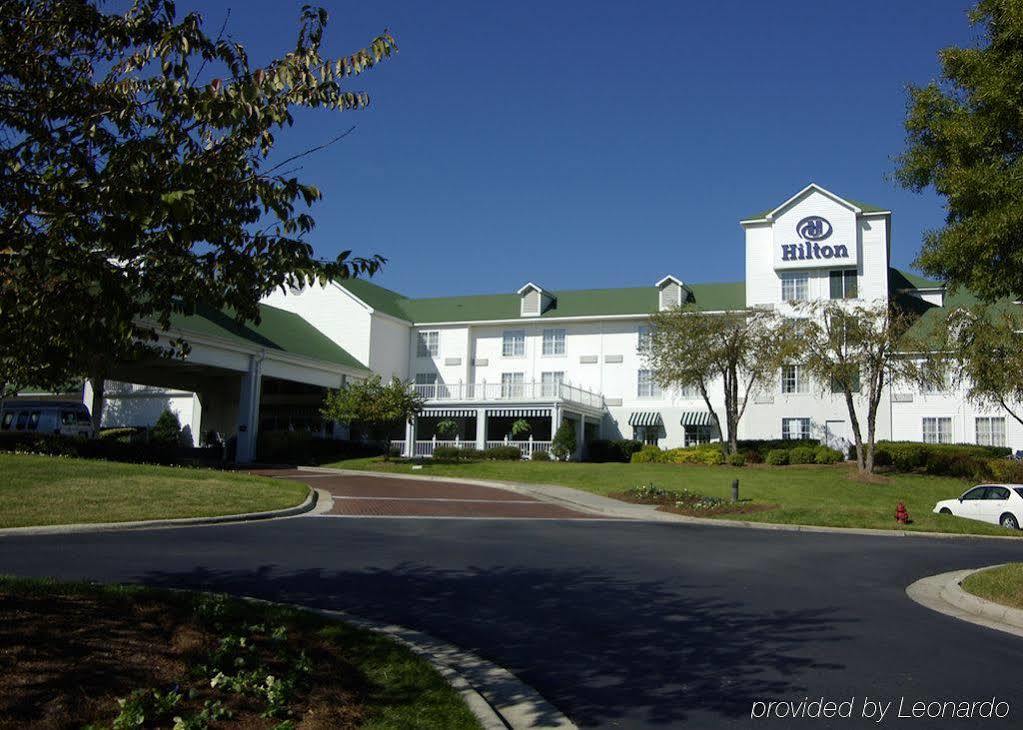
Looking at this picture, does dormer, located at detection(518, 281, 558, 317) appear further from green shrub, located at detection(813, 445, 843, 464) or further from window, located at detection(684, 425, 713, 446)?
green shrub, located at detection(813, 445, 843, 464)

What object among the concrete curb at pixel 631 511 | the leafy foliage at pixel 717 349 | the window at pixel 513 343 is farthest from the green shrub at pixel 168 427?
the leafy foliage at pixel 717 349

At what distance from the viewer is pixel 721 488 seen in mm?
28359

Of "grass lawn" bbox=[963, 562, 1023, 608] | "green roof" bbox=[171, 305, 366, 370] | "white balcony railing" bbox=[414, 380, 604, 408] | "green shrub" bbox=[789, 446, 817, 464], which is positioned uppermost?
"green roof" bbox=[171, 305, 366, 370]

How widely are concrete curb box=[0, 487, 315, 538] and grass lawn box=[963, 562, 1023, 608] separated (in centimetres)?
1317

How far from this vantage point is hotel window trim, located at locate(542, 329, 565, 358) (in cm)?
4831

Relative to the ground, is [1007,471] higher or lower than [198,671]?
higher

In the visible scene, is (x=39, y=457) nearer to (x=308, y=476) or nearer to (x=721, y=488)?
(x=308, y=476)

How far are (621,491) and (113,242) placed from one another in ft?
76.9

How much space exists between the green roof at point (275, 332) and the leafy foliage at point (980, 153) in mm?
26200

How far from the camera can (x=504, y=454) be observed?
40469mm

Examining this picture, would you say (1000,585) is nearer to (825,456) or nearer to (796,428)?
(825,456)

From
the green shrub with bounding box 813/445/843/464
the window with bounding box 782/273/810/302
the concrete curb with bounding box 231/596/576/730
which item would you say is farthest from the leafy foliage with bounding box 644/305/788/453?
the concrete curb with bounding box 231/596/576/730

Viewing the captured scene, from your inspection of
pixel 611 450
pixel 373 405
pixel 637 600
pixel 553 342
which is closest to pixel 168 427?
pixel 373 405

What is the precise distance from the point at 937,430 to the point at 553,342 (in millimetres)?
20259
